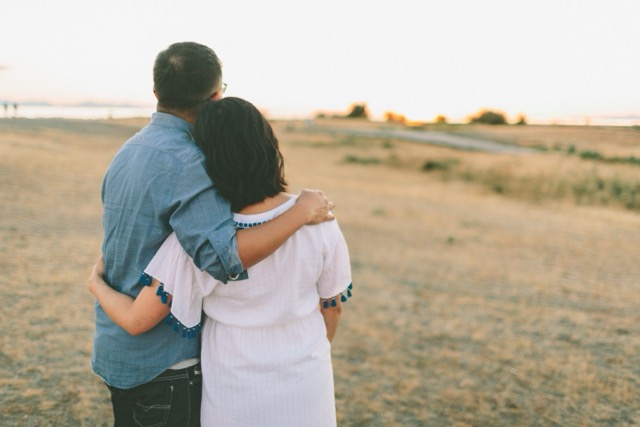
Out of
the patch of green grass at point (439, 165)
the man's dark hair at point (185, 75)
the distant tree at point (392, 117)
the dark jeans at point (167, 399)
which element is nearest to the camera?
the man's dark hair at point (185, 75)

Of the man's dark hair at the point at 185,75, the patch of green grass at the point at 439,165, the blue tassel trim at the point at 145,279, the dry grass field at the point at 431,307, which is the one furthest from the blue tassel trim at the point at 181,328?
the patch of green grass at the point at 439,165

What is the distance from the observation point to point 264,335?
171cm

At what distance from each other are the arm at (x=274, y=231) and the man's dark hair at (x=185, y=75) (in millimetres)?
479

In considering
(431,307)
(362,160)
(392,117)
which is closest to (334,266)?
(431,307)

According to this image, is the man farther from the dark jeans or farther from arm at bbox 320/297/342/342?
arm at bbox 320/297/342/342

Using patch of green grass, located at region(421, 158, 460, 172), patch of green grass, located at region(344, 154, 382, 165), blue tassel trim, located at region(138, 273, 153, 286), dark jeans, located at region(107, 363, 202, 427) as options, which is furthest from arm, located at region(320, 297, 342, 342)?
patch of green grass, located at region(344, 154, 382, 165)

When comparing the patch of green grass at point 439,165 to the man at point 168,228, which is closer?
the man at point 168,228

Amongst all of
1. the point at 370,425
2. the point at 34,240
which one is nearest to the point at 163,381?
the point at 370,425

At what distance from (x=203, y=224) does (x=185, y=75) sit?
0.49 meters

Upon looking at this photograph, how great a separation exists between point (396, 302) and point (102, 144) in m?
18.1

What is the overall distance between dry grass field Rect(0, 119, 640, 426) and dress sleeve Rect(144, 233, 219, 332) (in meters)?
2.40

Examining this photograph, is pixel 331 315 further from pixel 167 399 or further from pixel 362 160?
pixel 362 160

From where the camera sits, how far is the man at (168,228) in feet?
5.00

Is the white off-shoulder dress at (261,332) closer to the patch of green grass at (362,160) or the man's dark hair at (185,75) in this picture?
the man's dark hair at (185,75)
